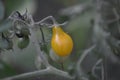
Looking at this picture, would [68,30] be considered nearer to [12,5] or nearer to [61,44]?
[12,5]

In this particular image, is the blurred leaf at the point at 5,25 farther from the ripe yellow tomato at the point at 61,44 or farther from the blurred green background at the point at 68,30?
the blurred green background at the point at 68,30

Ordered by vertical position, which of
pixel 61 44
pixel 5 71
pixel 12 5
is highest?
pixel 12 5

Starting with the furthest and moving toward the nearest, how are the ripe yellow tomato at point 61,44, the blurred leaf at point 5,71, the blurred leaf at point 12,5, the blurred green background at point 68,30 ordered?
1. the blurred leaf at point 12,5
2. the blurred green background at point 68,30
3. the blurred leaf at point 5,71
4. the ripe yellow tomato at point 61,44

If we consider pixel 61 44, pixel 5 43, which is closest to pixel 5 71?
pixel 5 43

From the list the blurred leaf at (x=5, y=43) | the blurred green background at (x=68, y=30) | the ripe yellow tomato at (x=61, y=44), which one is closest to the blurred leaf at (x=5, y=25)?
the blurred leaf at (x=5, y=43)

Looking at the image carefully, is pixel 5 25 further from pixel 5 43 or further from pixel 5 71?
pixel 5 71

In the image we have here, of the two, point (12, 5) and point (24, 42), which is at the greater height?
point (12, 5)

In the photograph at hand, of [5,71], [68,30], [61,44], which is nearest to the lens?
[61,44]

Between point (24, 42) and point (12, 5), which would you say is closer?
point (24, 42)

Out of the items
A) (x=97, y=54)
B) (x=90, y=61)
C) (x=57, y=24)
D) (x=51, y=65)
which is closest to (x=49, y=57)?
(x=51, y=65)

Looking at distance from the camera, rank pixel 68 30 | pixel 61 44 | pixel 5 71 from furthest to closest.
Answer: pixel 68 30, pixel 5 71, pixel 61 44

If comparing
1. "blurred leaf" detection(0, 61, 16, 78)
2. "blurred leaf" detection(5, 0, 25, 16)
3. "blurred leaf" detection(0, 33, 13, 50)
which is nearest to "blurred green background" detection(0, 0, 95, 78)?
"blurred leaf" detection(5, 0, 25, 16)
